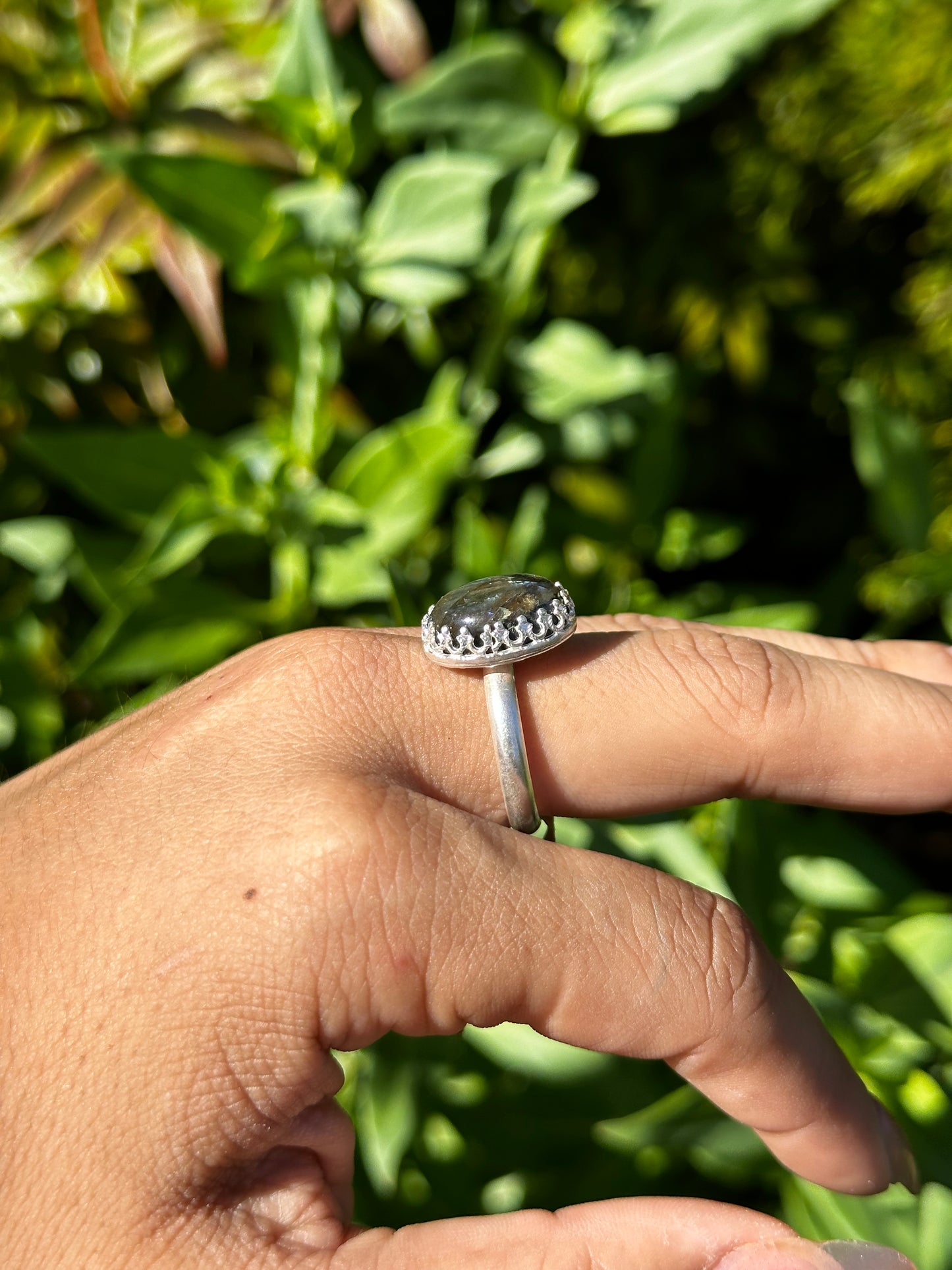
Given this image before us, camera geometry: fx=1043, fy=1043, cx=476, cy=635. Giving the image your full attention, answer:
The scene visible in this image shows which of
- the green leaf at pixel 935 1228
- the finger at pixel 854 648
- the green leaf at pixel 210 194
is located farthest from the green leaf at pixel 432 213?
the green leaf at pixel 935 1228

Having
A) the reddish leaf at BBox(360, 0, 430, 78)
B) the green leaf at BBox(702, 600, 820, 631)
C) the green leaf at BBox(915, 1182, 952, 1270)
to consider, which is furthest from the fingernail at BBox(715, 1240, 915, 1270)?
the reddish leaf at BBox(360, 0, 430, 78)

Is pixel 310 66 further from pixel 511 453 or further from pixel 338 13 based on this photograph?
pixel 511 453

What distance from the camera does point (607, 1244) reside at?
2.37 feet

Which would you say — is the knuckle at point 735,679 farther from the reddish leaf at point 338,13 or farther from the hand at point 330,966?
the reddish leaf at point 338,13

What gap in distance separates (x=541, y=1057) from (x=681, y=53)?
3.71 feet

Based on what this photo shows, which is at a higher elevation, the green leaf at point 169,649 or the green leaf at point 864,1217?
the green leaf at point 169,649

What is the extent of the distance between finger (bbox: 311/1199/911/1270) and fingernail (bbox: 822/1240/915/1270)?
0.06 ft

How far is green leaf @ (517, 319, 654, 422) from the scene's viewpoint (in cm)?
132

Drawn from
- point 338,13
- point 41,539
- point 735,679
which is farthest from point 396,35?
point 735,679

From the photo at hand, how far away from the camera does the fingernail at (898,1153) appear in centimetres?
Answer: 87

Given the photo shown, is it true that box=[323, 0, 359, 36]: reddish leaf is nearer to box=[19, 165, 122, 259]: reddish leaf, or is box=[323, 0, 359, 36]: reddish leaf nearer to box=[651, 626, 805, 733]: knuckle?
box=[19, 165, 122, 259]: reddish leaf

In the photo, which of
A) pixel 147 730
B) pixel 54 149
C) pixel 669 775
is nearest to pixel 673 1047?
pixel 669 775

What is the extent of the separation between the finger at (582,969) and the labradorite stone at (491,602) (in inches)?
5.6

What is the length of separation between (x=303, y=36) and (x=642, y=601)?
2.46 feet
